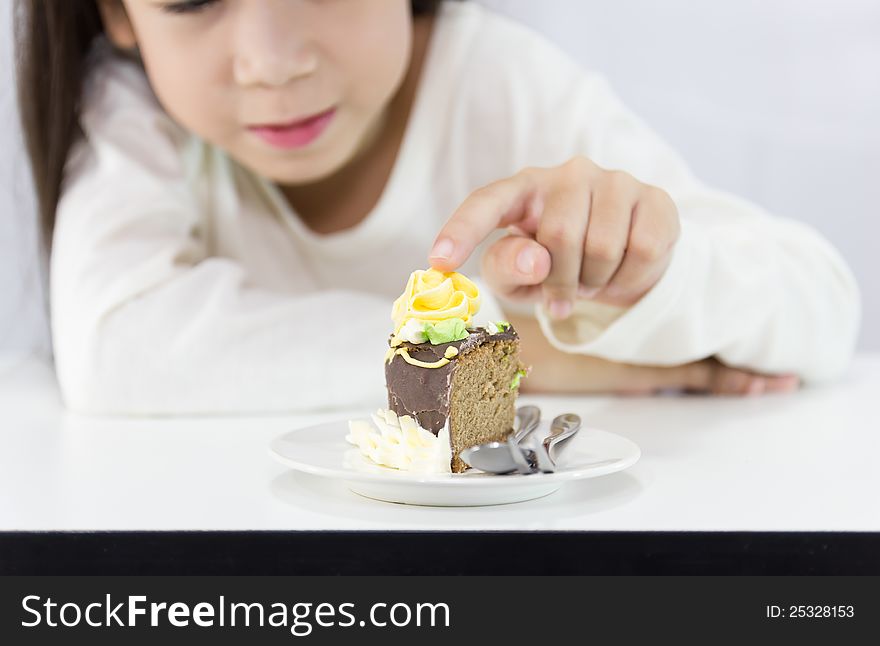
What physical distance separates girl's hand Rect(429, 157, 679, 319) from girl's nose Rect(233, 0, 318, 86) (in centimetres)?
39

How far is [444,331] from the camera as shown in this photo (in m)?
0.71

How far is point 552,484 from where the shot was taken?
67cm

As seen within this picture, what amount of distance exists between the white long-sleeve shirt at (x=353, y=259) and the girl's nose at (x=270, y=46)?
0.23 m

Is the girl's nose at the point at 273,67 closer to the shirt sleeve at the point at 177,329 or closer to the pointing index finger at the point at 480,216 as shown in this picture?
the shirt sleeve at the point at 177,329

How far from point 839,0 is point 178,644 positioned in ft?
6.17

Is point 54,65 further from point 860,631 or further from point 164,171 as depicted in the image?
point 860,631

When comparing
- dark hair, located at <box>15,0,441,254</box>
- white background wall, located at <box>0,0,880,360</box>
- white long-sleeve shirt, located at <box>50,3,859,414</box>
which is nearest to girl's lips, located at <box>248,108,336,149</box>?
white long-sleeve shirt, located at <box>50,3,859,414</box>

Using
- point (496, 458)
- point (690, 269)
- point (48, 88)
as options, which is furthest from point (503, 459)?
point (48, 88)

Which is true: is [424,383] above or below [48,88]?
below

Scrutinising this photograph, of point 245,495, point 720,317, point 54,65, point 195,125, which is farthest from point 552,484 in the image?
point 54,65

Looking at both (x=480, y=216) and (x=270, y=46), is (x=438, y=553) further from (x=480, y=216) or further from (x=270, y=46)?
(x=270, y=46)

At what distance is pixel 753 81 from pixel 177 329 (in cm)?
140

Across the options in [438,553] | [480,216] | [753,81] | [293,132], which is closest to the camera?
[438,553]

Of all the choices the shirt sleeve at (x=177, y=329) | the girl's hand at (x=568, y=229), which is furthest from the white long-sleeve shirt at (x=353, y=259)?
the girl's hand at (x=568, y=229)
